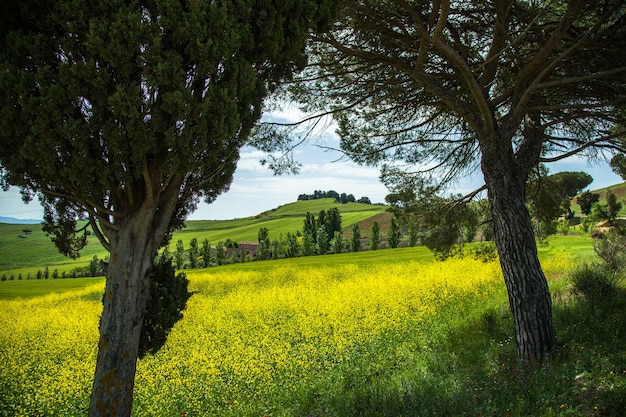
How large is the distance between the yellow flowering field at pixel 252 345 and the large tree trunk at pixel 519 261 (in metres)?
1.77

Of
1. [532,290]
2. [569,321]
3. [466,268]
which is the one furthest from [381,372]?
[466,268]

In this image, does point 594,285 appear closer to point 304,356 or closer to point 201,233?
point 304,356

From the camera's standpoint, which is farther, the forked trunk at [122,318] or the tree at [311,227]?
the tree at [311,227]

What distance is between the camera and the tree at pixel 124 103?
3277 mm

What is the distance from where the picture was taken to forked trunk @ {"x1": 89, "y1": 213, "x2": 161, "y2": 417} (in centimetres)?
381

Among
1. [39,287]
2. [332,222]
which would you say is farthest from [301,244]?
[39,287]

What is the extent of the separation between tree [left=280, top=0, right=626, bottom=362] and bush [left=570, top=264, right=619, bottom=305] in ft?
7.92

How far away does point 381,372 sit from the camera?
19.2ft

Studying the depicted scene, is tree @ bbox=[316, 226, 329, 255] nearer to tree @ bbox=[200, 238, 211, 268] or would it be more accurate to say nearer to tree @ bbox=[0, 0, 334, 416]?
tree @ bbox=[200, 238, 211, 268]

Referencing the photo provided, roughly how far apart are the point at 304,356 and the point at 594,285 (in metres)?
5.81

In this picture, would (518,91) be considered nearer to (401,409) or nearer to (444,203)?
(444,203)

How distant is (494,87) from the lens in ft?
28.1

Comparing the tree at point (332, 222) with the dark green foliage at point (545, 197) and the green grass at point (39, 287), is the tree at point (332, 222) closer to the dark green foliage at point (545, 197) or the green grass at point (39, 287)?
the green grass at point (39, 287)

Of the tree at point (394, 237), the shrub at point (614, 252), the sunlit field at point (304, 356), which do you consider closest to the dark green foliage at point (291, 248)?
the tree at point (394, 237)
